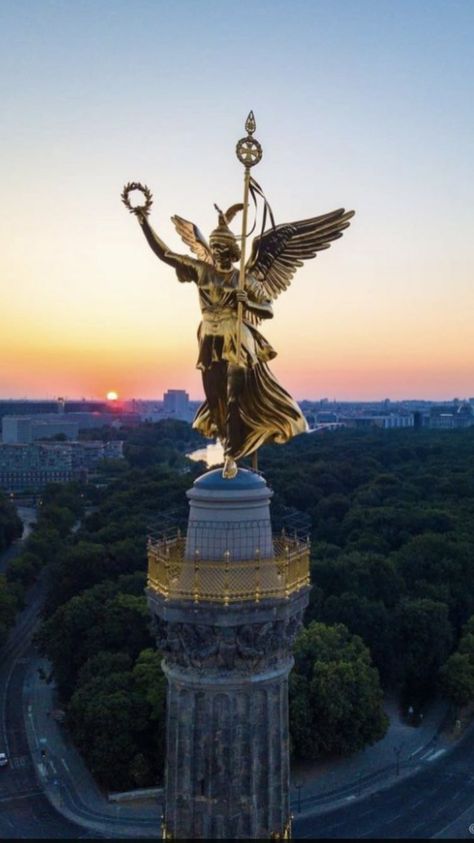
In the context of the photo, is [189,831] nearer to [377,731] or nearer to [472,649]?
[377,731]

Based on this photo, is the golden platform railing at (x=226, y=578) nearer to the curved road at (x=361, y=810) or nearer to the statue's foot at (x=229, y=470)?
the statue's foot at (x=229, y=470)

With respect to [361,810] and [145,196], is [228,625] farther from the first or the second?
[361,810]

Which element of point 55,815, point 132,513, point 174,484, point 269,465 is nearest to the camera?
point 55,815

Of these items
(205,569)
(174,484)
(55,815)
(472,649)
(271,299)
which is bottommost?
(55,815)

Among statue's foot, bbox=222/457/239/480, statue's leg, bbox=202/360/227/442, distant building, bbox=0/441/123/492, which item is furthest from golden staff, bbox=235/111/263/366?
distant building, bbox=0/441/123/492

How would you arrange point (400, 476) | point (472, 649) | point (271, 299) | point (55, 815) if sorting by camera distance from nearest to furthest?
point (271, 299)
point (55, 815)
point (472, 649)
point (400, 476)

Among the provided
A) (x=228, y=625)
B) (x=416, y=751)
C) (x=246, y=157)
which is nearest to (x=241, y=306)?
(x=246, y=157)

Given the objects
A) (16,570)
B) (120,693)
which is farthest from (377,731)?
(16,570)

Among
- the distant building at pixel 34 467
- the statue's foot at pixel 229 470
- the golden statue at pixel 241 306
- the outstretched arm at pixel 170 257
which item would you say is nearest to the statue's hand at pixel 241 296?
the golden statue at pixel 241 306
